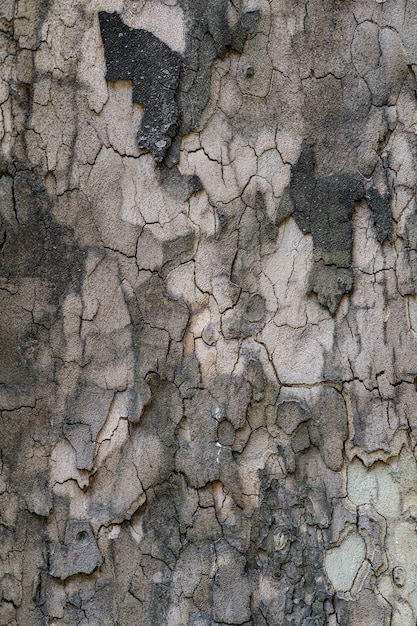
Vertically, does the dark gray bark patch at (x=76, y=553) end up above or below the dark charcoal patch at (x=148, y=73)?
below

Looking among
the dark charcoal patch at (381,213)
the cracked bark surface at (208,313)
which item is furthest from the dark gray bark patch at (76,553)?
the dark charcoal patch at (381,213)

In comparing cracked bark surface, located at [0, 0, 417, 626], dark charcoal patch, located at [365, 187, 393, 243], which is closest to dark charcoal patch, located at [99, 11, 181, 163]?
cracked bark surface, located at [0, 0, 417, 626]

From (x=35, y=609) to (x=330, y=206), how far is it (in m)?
0.92

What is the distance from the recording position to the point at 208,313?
136 centimetres

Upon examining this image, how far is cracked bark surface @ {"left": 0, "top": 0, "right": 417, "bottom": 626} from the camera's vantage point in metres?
1.30

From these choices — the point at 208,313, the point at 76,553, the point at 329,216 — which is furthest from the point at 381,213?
the point at 76,553

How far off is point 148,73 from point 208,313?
458mm

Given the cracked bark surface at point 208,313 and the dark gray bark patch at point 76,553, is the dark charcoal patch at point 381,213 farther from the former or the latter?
the dark gray bark patch at point 76,553

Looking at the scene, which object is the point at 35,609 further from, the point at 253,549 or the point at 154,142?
the point at 154,142

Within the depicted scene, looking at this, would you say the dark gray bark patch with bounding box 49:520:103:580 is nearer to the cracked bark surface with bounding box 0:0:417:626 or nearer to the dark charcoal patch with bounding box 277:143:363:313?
the cracked bark surface with bounding box 0:0:417:626

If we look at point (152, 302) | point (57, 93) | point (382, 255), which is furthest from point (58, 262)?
point (382, 255)

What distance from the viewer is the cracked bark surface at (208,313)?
1302 mm

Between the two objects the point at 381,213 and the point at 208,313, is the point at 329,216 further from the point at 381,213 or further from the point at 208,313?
the point at 208,313

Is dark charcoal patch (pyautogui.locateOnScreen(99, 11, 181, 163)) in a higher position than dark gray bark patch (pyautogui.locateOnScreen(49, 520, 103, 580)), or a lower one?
higher
